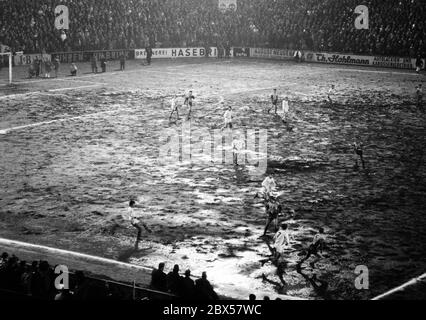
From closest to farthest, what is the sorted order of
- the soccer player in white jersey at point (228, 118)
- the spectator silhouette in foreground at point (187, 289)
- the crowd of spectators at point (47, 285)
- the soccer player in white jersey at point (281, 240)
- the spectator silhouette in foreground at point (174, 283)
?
the crowd of spectators at point (47, 285) → the spectator silhouette in foreground at point (187, 289) → the spectator silhouette in foreground at point (174, 283) → the soccer player in white jersey at point (281, 240) → the soccer player in white jersey at point (228, 118)

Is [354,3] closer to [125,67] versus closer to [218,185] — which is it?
[125,67]

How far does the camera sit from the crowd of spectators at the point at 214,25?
162 feet

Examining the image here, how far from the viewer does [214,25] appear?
199ft

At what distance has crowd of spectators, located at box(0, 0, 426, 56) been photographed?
49500mm

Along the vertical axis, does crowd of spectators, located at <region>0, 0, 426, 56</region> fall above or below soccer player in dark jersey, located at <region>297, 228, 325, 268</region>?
above

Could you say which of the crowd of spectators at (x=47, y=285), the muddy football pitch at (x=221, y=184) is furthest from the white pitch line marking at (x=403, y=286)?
the crowd of spectators at (x=47, y=285)

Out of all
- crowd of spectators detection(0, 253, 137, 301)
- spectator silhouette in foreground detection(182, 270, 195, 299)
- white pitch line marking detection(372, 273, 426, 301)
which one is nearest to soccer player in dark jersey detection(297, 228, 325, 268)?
white pitch line marking detection(372, 273, 426, 301)

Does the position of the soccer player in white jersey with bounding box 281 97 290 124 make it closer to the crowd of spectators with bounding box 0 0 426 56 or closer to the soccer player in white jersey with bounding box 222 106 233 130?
the soccer player in white jersey with bounding box 222 106 233 130

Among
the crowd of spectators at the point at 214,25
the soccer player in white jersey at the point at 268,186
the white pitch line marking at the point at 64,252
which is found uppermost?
the crowd of spectators at the point at 214,25

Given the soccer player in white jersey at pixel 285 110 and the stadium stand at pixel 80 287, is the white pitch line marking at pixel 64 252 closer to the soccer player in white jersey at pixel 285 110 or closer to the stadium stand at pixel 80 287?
the stadium stand at pixel 80 287

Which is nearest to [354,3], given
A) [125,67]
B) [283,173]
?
[125,67]

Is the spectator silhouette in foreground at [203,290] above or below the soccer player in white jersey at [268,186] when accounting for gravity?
below

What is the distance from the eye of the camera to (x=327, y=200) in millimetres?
19781

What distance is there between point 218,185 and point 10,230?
297 inches
